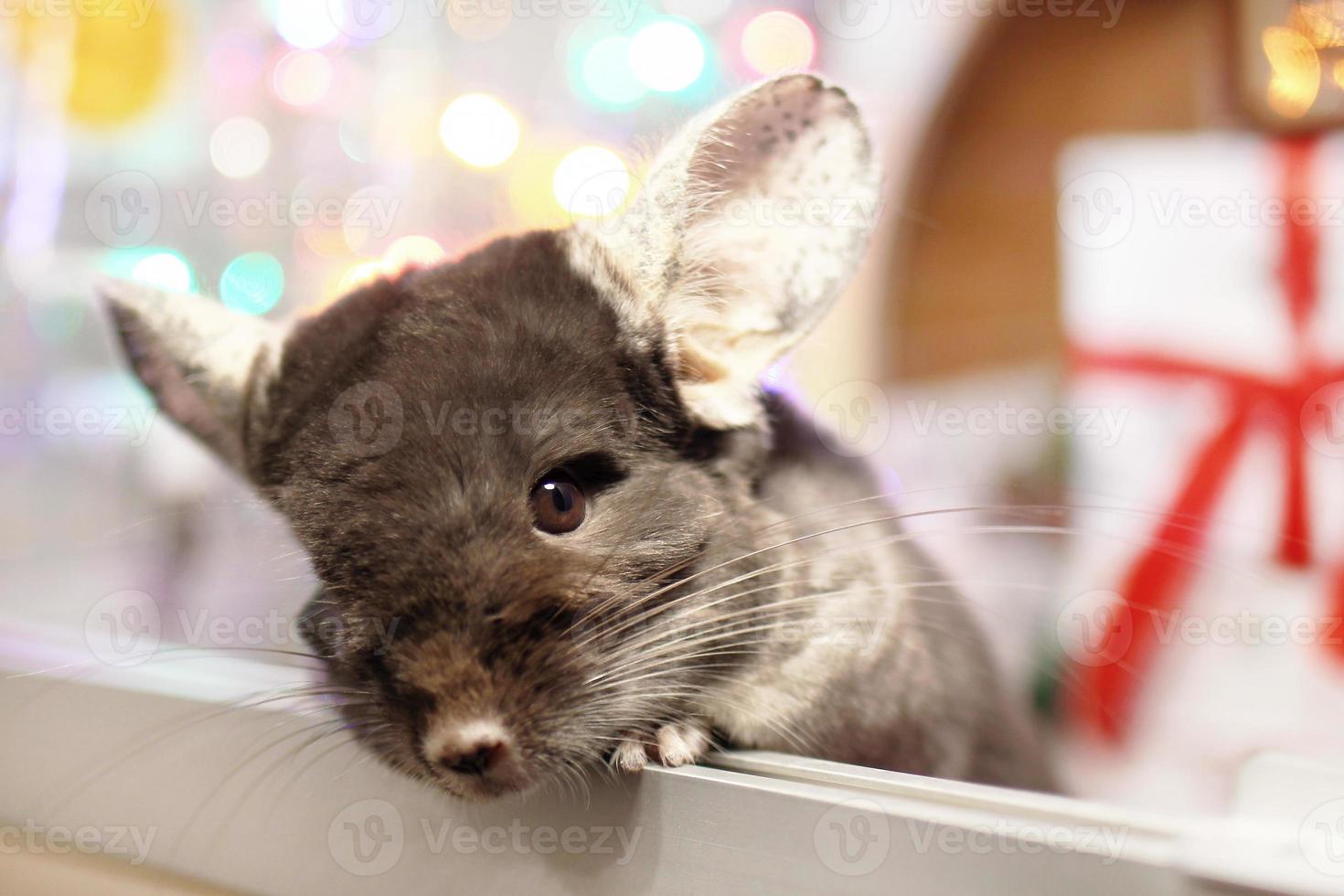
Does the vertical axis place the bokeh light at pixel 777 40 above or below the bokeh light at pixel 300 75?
above

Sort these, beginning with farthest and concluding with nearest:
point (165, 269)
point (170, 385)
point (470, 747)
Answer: point (165, 269)
point (170, 385)
point (470, 747)

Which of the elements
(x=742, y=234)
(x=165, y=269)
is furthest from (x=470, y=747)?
(x=165, y=269)

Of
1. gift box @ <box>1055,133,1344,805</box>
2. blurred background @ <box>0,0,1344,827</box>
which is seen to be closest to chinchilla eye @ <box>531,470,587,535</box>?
blurred background @ <box>0,0,1344,827</box>

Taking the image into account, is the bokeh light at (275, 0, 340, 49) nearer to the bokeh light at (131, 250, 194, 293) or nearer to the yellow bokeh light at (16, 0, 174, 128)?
the yellow bokeh light at (16, 0, 174, 128)

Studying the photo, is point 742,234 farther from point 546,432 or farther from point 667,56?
point 667,56

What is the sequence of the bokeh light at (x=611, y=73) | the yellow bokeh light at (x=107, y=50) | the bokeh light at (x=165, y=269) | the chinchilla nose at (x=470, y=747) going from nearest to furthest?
the chinchilla nose at (x=470, y=747)
the bokeh light at (x=165, y=269)
the yellow bokeh light at (x=107, y=50)
the bokeh light at (x=611, y=73)

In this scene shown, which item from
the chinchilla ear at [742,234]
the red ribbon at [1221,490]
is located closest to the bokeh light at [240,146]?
the chinchilla ear at [742,234]

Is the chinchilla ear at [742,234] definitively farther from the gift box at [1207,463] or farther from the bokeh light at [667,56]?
the bokeh light at [667,56]
